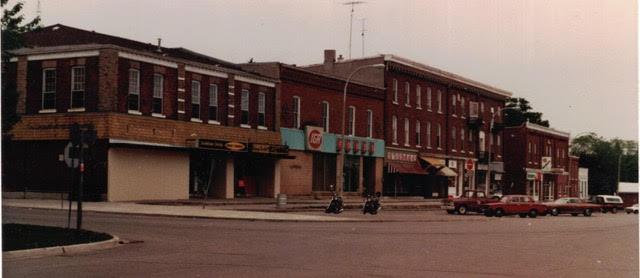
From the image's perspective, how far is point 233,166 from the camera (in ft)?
159

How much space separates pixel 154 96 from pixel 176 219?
14.2 metres

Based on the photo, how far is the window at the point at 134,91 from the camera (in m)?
40.7

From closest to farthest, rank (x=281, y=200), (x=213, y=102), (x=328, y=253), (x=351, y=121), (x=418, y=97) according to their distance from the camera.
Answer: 1. (x=328, y=253)
2. (x=281, y=200)
3. (x=213, y=102)
4. (x=351, y=121)
5. (x=418, y=97)

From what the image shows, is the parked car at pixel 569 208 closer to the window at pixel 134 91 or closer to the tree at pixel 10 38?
the window at pixel 134 91

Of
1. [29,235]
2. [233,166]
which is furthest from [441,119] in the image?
[29,235]

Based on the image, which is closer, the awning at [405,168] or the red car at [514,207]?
the red car at [514,207]

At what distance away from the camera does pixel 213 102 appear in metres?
46.8

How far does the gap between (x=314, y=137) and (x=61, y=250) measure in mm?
37963

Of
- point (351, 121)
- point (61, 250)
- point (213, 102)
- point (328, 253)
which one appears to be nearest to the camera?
point (61, 250)

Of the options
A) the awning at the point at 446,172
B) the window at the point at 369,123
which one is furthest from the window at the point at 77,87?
the awning at the point at 446,172

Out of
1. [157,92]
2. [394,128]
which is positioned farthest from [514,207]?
[394,128]

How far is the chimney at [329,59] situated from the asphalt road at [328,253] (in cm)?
3943

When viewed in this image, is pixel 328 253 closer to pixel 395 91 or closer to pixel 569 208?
pixel 569 208

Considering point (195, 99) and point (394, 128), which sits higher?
point (195, 99)
